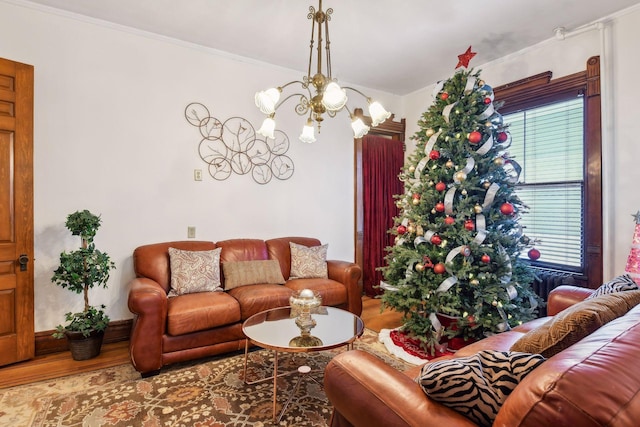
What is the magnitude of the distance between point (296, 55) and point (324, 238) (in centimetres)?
225

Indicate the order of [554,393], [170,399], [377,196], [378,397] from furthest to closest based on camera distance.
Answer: [377,196], [170,399], [378,397], [554,393]

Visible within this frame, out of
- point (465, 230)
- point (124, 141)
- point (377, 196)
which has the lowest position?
point (465, 230)

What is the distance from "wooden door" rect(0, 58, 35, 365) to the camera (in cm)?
264

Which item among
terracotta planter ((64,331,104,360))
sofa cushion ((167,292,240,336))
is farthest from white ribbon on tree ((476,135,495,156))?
terracotta planter ((64,331,104,360))

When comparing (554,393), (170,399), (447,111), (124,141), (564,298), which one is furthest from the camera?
(124,141)

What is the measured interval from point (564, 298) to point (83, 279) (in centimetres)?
369

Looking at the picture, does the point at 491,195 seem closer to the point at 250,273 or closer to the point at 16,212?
the point at 250,273

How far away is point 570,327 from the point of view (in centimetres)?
122

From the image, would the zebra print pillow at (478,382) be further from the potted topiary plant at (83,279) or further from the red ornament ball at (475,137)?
the potted topiary plant at (83,279)

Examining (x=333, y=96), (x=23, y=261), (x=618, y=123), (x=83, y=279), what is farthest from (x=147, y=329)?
(x=618, y=123)

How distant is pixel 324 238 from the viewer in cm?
451

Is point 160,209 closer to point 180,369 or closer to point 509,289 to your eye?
point 180,369

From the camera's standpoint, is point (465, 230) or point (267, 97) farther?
point (465, 230)

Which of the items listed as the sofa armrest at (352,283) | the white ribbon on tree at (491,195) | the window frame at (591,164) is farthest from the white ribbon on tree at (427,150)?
the sofa armrest at (352,283)
